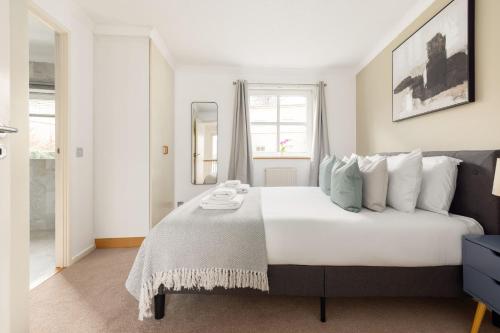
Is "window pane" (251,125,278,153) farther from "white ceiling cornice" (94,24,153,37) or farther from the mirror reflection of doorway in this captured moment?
the mirror reflection of doorway

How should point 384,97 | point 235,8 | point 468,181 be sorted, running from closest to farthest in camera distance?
point 468,181, point 235,8, point 384,97

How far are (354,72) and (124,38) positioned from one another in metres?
3.50

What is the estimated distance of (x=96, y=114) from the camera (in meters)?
2.79

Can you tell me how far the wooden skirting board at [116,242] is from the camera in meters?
2.82

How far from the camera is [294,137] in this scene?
437cm

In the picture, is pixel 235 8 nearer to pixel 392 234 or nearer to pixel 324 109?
pixel 324 109

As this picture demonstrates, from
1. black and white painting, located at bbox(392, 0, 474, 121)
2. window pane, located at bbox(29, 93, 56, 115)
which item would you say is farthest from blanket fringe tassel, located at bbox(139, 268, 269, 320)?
window pane, located at bbox(29, 93, 56, 115)

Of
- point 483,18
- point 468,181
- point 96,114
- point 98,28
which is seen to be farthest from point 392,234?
point 98,28

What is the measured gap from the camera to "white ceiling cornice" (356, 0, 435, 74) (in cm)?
234

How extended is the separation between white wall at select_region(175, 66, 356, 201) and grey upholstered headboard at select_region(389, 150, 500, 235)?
2.44m

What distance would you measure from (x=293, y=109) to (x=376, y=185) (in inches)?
111

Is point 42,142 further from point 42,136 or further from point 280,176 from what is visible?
point 280,176

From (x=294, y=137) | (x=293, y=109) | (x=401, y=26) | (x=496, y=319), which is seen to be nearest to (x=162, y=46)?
(x=293, y=109)

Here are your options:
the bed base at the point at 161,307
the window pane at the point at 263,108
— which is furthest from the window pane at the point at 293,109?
the bed base at the point at 161,307
